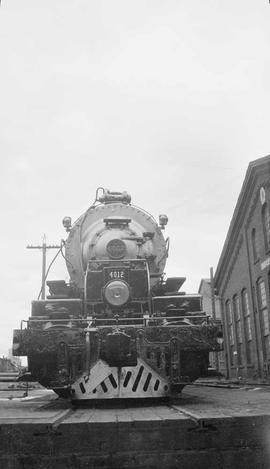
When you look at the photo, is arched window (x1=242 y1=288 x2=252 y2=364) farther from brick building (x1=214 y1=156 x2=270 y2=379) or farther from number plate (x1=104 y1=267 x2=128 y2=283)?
number plate (x1=104 y1=267 x2=128 y2=283)

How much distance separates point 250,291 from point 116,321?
47.4 feet

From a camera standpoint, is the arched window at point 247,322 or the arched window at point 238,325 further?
the arched window at point 238,325

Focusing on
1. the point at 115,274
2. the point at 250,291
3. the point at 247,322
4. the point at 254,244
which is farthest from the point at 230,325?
the point at 115,274

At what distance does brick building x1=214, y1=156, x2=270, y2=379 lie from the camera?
18.7m

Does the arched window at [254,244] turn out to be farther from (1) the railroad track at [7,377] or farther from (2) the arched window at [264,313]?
(1) the railroad track at [7,377]

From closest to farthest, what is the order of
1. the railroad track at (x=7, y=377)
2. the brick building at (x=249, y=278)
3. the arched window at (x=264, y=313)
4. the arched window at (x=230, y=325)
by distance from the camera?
the railroad track at (x=7, y=377)
the brick building at (x=249, y=278)
the arched window at (x=264, y=313)
the arched window at (x=230, y=325)

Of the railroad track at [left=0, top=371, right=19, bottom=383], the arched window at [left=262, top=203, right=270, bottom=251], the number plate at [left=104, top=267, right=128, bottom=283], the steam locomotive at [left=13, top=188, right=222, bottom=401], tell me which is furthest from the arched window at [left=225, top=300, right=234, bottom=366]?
the number plate at [left=104, top=267, right=128, bottom=283]

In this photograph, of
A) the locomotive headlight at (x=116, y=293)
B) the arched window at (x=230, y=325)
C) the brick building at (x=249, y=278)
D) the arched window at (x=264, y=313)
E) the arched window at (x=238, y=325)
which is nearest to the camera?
the locomotive headlight at (x=116, y=293)

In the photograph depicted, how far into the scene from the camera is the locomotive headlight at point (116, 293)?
25.3 ft

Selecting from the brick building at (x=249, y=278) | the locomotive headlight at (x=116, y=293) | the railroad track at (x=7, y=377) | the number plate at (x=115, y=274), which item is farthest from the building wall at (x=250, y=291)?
the locomotive headlight at (x=116, y=293)

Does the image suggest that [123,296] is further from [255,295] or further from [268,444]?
[255,295]

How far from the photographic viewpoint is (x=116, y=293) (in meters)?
7.75

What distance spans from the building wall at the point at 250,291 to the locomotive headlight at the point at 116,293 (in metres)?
11.2

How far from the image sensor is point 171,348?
260 inches
